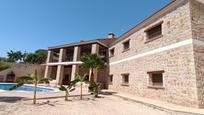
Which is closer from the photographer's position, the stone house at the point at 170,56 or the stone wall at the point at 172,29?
the stone house at the point at 170,56

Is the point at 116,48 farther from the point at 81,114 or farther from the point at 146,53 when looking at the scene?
the point at 81,114

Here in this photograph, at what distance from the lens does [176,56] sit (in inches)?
340

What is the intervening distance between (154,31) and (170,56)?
315 cm

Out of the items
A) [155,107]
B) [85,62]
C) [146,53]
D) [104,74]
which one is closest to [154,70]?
[146,53]

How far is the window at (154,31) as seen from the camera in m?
10.7

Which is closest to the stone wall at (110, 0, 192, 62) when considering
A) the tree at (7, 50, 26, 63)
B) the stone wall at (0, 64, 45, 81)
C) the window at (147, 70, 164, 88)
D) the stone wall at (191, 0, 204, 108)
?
the stone wall at (191, 0, 204, 108)

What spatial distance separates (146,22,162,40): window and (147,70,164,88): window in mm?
3175

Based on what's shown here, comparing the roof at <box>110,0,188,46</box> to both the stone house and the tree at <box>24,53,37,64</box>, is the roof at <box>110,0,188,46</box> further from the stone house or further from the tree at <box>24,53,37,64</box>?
the tree at <box>24,53,37,64</box>

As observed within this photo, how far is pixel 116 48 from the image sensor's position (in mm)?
17797

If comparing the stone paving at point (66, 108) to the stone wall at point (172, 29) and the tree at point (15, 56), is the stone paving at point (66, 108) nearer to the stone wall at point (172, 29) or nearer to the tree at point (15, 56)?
the stone wall at point (172, 29)

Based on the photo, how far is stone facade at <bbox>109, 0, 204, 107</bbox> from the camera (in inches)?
301

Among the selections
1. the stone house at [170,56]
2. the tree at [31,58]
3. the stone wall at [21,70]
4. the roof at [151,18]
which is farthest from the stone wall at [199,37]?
the tree at [31,58]

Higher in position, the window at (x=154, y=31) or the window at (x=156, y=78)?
the window at (x=154, y=31)

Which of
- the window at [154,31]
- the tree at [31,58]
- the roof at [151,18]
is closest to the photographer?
the roof at [151,18]
